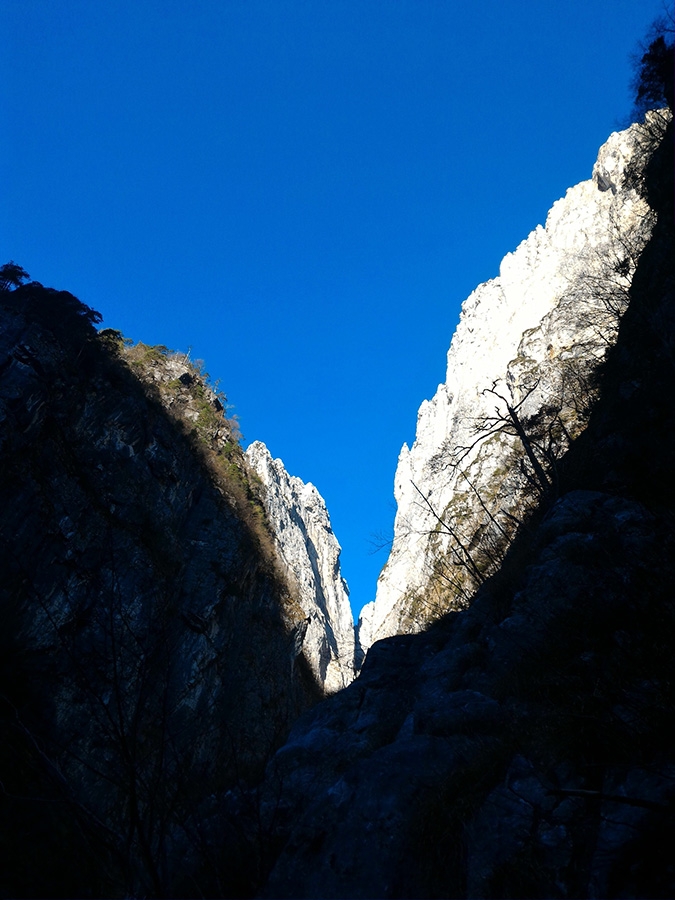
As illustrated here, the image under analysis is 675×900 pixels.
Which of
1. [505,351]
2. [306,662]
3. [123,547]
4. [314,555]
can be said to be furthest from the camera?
[314,555]

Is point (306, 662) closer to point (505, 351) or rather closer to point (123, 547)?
point (123, 547)

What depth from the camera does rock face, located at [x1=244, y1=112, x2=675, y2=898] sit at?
11.5ft

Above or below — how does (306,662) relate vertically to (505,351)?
below

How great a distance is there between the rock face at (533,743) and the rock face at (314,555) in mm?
44686

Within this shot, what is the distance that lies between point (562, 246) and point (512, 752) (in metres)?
56.4

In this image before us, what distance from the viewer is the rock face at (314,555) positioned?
2270 inches

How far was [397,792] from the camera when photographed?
4.92 m

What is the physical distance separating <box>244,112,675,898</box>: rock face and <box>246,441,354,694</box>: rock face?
44686 millimetres

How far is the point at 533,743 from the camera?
465 centimetres

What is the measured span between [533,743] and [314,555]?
80.6 m

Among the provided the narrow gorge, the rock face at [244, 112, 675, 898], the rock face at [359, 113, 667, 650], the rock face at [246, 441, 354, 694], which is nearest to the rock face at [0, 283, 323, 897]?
the narrow gorge

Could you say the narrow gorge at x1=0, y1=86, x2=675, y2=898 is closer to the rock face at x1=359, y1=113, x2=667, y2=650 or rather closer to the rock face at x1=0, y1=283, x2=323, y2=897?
the rock face at x1=0, y1=283, x2=323, y2=897

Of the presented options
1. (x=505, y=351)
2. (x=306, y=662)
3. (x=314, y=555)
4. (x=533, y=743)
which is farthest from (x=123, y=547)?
(x=314, y=555)

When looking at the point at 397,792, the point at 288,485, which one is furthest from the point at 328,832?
the point at 288,485
